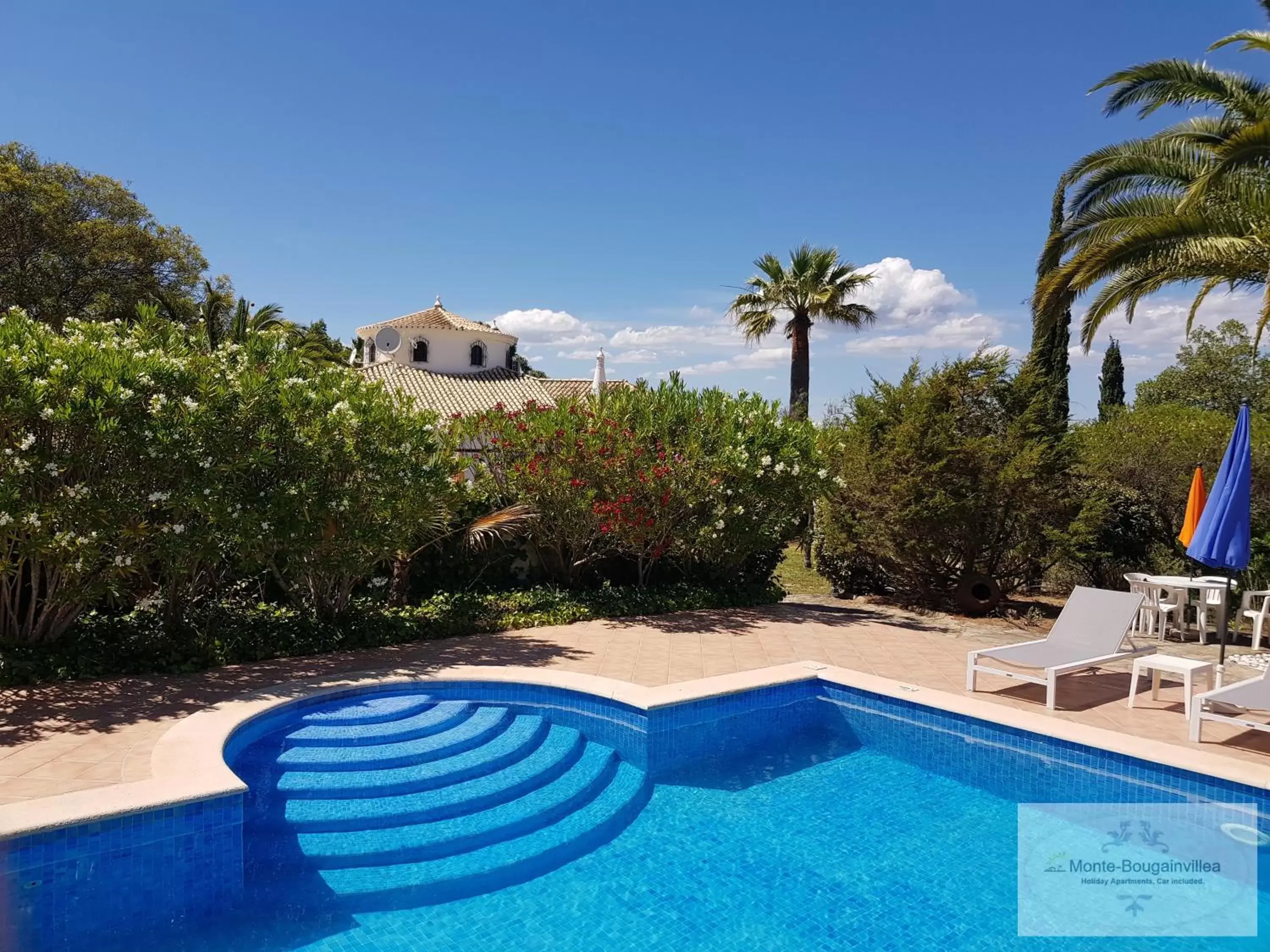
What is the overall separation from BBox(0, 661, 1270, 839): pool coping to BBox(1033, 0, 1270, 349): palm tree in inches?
254

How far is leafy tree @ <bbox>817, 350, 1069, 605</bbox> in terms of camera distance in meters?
13.6

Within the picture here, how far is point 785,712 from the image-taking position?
8969mm

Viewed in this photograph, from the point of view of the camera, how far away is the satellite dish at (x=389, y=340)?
117ft

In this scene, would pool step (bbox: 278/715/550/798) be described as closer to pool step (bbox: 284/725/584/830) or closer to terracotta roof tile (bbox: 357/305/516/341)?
pool step (bbox: 284/725/584/830)

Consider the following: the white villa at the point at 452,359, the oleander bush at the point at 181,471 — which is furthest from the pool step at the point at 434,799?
the white villa at the point at 452,359

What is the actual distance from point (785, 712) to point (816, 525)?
382 inches

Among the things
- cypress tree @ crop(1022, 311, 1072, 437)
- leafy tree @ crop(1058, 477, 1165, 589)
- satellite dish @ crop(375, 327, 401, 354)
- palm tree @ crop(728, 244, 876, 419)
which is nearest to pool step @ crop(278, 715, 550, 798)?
cypress tree @ crop(1022, 311, 1072, 437)

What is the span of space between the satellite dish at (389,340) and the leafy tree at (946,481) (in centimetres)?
2510

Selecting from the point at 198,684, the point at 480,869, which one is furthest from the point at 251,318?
the point at 480,869

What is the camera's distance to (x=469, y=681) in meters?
8.62

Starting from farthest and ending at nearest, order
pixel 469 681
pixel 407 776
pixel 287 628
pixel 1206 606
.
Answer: pixel 1206 606, pixel 287 628, pixel 469 681, pixel 407 776

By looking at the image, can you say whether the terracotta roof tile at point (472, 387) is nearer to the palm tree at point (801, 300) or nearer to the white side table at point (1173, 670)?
the palm tree at point (801, 300)

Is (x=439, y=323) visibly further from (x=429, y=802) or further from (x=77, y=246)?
(x=429, y=802)

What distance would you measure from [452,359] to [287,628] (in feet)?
90.3
